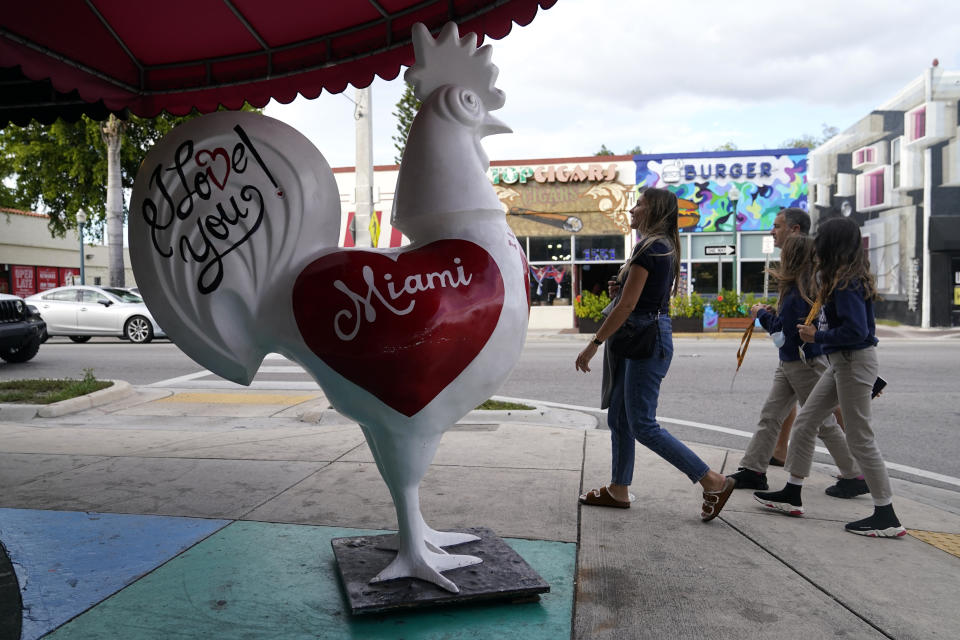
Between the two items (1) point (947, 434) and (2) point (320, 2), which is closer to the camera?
(2) point (320, 2)

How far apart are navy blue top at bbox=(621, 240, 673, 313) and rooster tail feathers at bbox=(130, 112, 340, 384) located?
1913 mm

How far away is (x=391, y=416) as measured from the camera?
7.75 ft

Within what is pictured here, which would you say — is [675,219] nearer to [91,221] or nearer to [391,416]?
[391,416]

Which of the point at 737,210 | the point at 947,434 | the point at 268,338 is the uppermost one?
the point at 737,210

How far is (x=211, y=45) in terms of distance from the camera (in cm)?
384

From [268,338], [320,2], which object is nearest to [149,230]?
[268,338]

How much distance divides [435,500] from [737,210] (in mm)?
18553

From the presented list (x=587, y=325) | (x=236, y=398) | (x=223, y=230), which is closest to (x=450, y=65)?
(x=223, y=230)

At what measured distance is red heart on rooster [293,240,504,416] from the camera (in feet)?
7.38

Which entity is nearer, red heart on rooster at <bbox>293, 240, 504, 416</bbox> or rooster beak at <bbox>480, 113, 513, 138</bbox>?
red heart on rooster at <bbox>293, 240, 504, 416</bbox>

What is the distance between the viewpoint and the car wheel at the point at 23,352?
455 inches

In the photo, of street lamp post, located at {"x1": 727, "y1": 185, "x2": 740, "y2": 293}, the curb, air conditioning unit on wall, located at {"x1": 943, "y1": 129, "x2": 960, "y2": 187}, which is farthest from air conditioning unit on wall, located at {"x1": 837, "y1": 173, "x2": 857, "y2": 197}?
the curb

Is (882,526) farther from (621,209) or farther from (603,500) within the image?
(621,209)

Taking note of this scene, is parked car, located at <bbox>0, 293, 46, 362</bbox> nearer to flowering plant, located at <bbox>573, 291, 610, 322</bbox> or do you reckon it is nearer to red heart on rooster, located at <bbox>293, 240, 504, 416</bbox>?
red heart on rooster, located at <bbox>293, 240, 504, 416</bbox>
